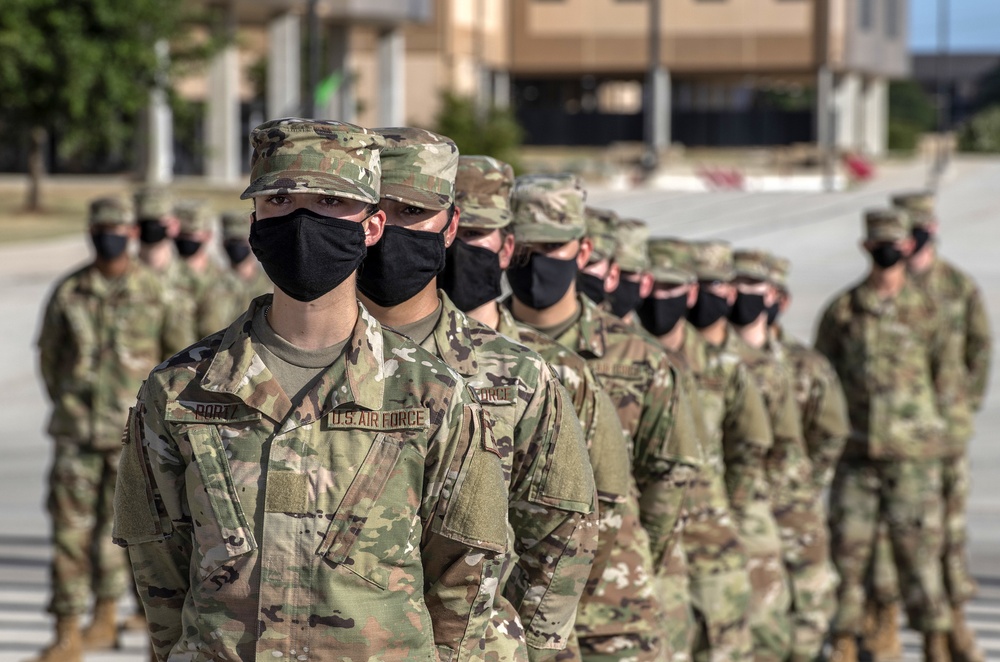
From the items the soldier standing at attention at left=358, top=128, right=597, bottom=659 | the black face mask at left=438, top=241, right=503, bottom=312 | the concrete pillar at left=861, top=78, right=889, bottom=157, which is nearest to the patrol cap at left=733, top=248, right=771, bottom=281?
the black face mask at left=438, top=241, right=503, bottom=312

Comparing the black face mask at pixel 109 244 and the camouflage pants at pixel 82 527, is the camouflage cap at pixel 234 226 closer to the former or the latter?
the black face mask at pixel 109 244

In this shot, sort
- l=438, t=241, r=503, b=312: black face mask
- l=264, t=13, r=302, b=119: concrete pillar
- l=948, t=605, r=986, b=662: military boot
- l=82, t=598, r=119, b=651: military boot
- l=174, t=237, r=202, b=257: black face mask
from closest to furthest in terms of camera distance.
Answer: l=438, t=241, r=503, b=312: black face mask < l=948, t=605, r=986, b=662: military boot < l=82, t=598, r=119, b=651: military boot < l=174, t=237, r=202, b=257: black face mask < l=264, t=13, r=302, b=119: concrete pillar

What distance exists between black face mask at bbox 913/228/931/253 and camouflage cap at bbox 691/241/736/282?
2155 millimetres

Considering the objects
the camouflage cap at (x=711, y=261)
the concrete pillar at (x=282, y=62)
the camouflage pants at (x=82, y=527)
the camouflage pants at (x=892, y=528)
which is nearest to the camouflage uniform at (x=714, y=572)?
the camouflage cap at (x=711, y=261)

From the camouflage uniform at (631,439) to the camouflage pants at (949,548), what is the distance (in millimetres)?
4204

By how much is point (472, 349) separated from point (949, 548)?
6072 mm

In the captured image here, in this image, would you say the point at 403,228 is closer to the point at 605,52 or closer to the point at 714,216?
the point at 714,216

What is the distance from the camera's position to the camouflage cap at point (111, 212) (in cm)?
905

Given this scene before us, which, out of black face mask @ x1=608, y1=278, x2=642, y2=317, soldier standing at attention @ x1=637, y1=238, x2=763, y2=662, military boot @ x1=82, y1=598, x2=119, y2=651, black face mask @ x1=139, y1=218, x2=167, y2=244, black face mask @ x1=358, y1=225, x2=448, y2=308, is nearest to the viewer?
black face mask @ x1=358, y1=225, x2=448, y2=308

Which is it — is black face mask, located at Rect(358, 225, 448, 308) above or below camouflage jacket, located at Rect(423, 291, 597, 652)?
above

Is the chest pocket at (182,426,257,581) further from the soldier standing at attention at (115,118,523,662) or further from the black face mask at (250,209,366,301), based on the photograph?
the black face mask at (250,209,366,301)

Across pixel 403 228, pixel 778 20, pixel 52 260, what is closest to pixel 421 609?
pixel 403 228

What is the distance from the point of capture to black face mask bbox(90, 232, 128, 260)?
903 centimetres

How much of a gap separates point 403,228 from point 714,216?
3301cm
